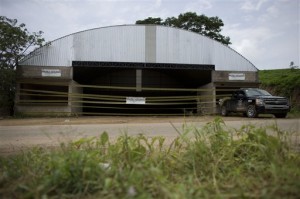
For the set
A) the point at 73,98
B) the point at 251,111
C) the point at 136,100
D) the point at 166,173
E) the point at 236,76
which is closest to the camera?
the point at 166,173

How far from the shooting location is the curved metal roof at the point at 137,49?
22.1 m

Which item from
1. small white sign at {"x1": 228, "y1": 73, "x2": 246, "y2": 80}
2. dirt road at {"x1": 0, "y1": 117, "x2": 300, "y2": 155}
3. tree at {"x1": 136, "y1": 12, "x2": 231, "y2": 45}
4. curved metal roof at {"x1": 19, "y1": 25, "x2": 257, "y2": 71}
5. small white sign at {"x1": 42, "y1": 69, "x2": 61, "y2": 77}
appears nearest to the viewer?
dirt road at {"x1": 0, "y1": 117, "x2": 300, "y2": 155}

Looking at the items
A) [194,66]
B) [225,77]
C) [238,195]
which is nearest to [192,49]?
[194,66]

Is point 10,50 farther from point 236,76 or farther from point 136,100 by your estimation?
point 236,76

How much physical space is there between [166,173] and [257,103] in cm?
1602

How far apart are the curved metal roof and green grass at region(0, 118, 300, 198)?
19.3 metres

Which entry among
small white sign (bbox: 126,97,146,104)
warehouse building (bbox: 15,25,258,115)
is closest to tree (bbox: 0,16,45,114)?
warehouse building (bbox: 15,25,258,115)

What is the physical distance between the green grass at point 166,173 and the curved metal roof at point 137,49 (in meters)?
19.3

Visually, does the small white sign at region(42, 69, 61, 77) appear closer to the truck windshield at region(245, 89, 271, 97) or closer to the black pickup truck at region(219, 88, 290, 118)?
the black pickup truck at region(219, 88, 290, 118)

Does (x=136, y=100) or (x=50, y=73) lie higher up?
(x=50, y=73)

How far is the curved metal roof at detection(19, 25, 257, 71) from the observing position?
72.4 feet

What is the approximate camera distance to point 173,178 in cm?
308

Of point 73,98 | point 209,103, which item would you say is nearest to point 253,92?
point 209,103

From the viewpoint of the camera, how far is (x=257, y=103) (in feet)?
58.4
